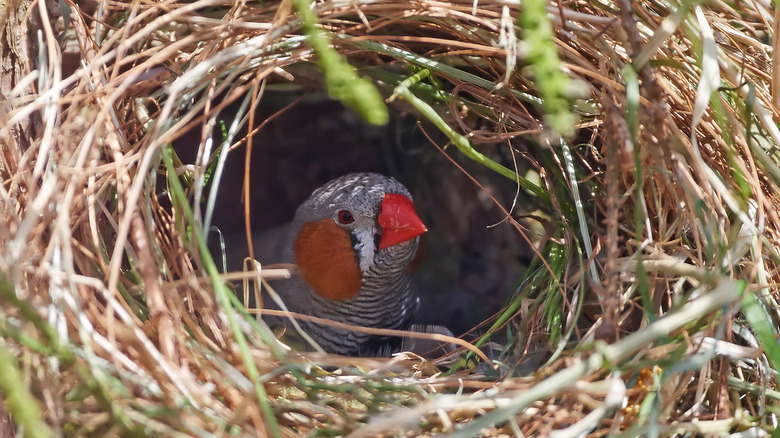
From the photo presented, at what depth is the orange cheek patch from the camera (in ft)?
8.21

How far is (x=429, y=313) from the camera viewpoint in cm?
307

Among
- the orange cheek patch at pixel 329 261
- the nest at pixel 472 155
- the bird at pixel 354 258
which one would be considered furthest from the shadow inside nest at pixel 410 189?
the nest at pixel 472 155

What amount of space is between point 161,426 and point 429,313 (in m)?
1.99

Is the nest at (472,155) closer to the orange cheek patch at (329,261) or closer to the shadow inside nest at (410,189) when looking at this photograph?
the orange cheek patch at (329,261)

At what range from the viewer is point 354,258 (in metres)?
2.51

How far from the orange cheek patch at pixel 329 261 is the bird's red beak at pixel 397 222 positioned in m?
0.16

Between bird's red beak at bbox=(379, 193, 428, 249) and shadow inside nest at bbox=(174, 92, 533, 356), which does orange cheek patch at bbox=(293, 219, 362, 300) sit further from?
shadow inside nest at bbox=(174, 92, 533, 356)

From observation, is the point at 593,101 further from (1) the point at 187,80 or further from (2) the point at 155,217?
(2) the point at 155,217

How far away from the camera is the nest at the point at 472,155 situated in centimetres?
118

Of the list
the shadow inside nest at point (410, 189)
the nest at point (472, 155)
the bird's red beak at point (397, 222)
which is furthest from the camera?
the shadow inside nest at point (410, 189)

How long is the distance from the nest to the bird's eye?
0.66 meters

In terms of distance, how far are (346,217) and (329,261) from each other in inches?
7.9

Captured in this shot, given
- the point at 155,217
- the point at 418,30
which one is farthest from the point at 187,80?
the point at 418,30

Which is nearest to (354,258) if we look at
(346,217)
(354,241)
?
(354,241)
